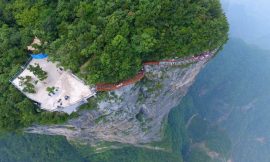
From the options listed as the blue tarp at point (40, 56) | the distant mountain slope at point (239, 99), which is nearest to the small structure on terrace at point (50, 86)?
the blue tarp at point (40, 56)

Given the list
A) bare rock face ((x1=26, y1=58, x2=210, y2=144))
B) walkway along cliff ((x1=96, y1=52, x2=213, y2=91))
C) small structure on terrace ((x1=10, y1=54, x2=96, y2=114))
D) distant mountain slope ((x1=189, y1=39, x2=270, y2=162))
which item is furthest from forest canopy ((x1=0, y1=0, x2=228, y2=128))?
distant mountain slope ((x1=189, y1=39, x2=270, y2=162))

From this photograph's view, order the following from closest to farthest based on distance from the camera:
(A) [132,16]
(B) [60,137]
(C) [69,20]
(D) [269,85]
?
(A) [132,16] → (C) [69,20] → (B) [60,137] → (D) [269,85]

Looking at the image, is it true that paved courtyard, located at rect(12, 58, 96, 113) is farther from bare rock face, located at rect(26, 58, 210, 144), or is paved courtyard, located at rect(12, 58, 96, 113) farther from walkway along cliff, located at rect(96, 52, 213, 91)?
bare rock face, located at rect(26, 58, 210, 144)

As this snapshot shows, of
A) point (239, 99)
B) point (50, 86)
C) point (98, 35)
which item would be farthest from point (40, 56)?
point (239, 99)

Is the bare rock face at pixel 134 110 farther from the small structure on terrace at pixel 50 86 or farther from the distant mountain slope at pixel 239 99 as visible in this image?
the distant mountain slope at pixel 239 99

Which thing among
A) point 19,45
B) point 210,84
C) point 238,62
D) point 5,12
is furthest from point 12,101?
point 238,62

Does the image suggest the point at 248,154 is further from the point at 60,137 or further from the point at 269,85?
the point at 60,137
